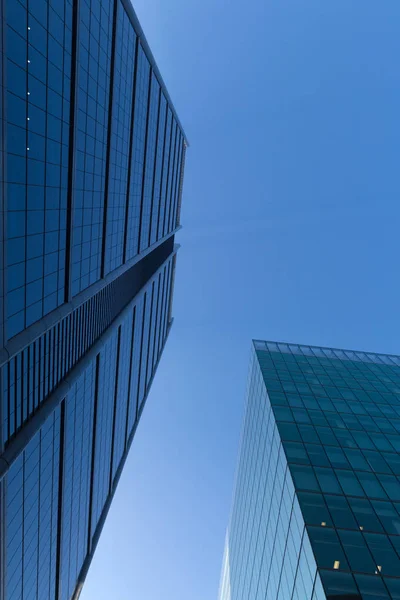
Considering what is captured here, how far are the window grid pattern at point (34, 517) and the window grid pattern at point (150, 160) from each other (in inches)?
1278

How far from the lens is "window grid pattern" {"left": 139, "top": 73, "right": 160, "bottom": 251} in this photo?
176ft

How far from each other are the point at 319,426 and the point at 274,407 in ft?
12.3

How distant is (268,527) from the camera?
1148 inches

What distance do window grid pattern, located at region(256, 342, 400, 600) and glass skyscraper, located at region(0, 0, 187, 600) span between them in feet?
56.8

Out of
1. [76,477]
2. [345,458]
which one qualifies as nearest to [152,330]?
[76,477]

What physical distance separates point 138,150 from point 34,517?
3928 centimetres

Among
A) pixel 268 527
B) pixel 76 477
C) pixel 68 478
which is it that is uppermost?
pixel 268 527

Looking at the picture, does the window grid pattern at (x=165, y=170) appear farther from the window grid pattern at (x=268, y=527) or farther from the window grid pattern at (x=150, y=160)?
the window grid pattern at (x=268, y=527)

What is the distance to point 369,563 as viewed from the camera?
62.4 ft

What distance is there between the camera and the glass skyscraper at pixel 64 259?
20203 mm

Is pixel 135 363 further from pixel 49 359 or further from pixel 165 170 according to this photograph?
pixel 49 359

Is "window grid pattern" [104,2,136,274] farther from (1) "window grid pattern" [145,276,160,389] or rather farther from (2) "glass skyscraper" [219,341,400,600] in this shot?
(1) "window grid pattern" [145,276,160,389]

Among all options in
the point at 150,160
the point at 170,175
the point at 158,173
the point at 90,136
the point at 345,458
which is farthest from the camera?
the point at 170,175

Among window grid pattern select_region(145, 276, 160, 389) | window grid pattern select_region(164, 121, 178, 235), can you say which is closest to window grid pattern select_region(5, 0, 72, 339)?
window grid pattern select_region(145, 276, 160, 389)
